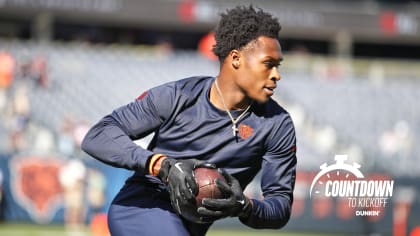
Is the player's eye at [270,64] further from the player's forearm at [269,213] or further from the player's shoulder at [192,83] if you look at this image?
the player's forearm at [269,213]

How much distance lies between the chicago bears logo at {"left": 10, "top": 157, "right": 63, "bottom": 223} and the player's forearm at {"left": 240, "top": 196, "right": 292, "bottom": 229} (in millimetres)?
10923

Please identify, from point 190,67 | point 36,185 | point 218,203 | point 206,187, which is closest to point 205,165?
point 206,187

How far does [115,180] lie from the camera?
1538 cm

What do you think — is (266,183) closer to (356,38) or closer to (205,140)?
(205,140)

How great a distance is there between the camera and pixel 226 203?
14.8 feet

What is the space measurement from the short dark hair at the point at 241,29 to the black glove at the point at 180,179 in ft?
2.50

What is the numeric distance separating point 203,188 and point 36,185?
11523 mm

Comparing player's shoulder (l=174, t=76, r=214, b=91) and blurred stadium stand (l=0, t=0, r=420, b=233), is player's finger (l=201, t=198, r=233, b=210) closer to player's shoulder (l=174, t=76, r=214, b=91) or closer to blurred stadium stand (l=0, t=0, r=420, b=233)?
player's shoulder (l=174, t=76, r=214, b=91)

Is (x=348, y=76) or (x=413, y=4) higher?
(x=413, y=4)

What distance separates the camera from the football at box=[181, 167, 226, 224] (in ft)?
15.0

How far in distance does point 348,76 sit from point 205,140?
18798 millimetres

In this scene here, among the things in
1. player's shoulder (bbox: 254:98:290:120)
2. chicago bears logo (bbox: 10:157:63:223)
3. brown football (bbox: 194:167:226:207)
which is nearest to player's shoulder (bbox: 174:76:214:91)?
player's shoulder (bbox: 254:98:290:120)

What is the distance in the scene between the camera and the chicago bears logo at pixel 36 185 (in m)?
15.6

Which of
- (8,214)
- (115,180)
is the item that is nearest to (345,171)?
(115,180)
